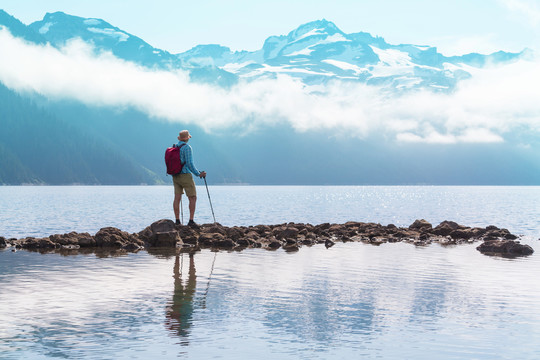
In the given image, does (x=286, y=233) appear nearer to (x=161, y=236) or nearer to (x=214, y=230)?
(x=214, y=230)

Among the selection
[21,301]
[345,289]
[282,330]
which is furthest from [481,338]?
[21,301]

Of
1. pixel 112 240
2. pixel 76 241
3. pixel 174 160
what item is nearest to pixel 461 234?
pixel 174 160

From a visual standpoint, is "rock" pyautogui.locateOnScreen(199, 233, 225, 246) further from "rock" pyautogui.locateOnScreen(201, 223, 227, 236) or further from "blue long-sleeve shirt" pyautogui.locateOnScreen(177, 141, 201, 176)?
"blue long-sleeve shirt" pyautogui.locateOnScreen(177, 141, 201, 176)

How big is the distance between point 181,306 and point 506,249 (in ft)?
47.5

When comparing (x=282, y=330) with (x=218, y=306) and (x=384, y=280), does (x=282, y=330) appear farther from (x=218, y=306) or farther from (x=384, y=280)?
(x=384, y=280)

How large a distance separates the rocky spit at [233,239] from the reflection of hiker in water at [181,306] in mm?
6815

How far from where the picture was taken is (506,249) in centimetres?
2211

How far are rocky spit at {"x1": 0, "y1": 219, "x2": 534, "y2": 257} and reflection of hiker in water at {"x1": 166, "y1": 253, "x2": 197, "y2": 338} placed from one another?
6.82 meters

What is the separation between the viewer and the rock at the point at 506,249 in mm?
21672

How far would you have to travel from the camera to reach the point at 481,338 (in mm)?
9203

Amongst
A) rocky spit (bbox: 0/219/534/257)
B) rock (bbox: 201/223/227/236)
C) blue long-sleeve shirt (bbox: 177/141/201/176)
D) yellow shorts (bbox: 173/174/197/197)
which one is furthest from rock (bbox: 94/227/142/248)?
rock (bbox: 201/223/227/236)

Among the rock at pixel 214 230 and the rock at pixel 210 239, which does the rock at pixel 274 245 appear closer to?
the rock at pixel 210 239

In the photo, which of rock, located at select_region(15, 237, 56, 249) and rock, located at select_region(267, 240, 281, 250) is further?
rock, located at select_region(267, 240, 281, 250)

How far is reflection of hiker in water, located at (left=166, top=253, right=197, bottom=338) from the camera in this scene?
9.62 metres
